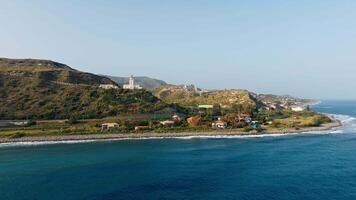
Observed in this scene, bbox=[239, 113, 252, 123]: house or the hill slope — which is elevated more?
the hill slope

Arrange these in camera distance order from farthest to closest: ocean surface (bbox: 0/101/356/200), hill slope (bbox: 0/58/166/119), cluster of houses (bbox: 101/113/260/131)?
hill slope (bbox: 0/58/166/119)
cluster of houses (bbox: 101/113/260/131)
ocean surface (bbox: 0/101/356/200)

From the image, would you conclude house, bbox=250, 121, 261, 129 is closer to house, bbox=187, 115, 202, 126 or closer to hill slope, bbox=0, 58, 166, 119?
house, bbox=187, 115, 202, 126

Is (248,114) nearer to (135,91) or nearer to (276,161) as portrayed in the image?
(135,91)

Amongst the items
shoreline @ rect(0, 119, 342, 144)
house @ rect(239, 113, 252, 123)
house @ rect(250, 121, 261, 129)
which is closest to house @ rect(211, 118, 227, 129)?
shoreline @ rect(0, 119, 342, 144)

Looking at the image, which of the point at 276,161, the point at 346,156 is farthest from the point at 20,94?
the point at 346,156

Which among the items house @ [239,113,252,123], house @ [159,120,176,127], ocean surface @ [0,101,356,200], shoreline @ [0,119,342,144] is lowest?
ocean surface @ [0,101,356,200]

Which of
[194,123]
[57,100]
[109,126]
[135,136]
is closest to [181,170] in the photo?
[135,136]
